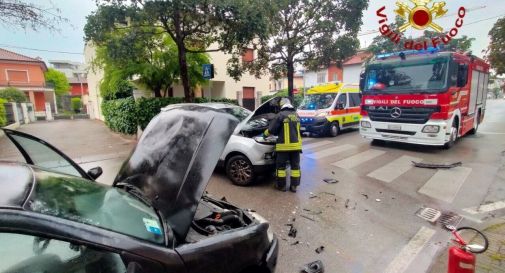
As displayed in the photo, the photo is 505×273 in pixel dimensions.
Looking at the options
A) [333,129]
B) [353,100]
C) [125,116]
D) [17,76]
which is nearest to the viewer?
[333,129]

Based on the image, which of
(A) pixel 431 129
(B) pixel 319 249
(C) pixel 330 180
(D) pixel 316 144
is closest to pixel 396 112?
(A) pixel 431 129

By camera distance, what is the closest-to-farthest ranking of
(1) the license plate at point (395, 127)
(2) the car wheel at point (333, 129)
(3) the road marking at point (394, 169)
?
1. (3) the road marking at point (394, 169)
2. (1) the license plate at point (395, 127)
3. (2) the car wheel at point (333, 129)

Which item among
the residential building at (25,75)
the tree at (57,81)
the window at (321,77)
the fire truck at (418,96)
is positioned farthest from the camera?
the tree at (57,81)

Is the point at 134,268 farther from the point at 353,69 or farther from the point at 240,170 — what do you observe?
the point at 353,69

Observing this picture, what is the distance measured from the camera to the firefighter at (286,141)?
505cm

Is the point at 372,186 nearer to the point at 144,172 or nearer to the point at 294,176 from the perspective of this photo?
the point at 294,176

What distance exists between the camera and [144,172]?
2398 millimetres

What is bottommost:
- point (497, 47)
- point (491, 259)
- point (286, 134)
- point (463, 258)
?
point (491, 259)

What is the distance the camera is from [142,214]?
73.5 inches

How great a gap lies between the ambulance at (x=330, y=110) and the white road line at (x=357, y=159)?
2763 millimetres

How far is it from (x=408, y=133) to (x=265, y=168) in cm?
526

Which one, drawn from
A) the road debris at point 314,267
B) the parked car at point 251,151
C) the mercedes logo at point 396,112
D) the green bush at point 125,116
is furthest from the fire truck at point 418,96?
the green bush at point 125,116

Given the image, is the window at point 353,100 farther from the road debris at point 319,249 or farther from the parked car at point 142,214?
the parked car at point 142,214

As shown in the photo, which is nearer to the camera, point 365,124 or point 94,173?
point 94,173
